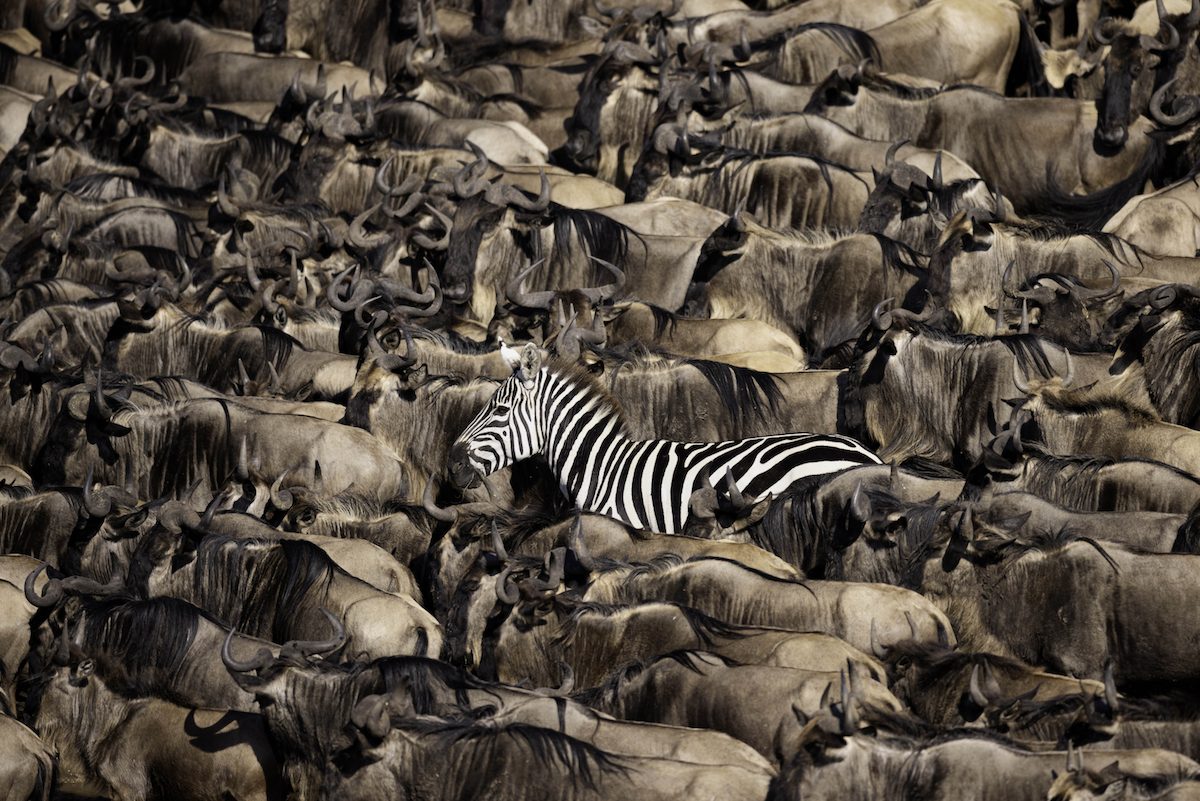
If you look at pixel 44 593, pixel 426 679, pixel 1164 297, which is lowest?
pixel 44 593

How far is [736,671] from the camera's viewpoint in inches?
303

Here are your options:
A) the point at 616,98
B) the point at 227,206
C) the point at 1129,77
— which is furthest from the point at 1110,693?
the point at 616,98

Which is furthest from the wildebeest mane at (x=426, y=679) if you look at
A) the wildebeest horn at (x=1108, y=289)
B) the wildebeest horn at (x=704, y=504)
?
the wildebeest horn at (x=1108, y=289)

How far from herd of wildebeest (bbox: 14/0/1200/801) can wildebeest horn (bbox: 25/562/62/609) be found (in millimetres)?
75

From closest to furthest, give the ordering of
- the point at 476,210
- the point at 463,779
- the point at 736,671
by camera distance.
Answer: the point at 463,779
the point at 736,671
the point at 476,210

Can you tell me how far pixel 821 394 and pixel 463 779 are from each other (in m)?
5.65

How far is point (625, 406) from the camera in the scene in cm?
1162

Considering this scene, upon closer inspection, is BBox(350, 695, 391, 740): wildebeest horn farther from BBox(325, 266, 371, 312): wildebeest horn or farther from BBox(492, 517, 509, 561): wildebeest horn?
BBox(325, 266, 371, 312): wildebeest horn

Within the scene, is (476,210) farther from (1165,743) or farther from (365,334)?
(1165,743)

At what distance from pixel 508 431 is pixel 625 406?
4.00 feet

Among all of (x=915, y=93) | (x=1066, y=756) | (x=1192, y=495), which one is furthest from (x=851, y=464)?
(x=915, y=93)

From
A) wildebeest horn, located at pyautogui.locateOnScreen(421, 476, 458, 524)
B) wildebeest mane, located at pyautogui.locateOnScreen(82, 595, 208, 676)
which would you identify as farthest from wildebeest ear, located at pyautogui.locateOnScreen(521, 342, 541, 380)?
wildebeest mane, located at pyautogui.locateOnScreen(82, 595, 208, 676)

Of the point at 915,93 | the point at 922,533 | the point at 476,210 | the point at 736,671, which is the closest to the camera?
the point at 736,671

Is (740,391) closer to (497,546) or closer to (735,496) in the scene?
(735,496)
